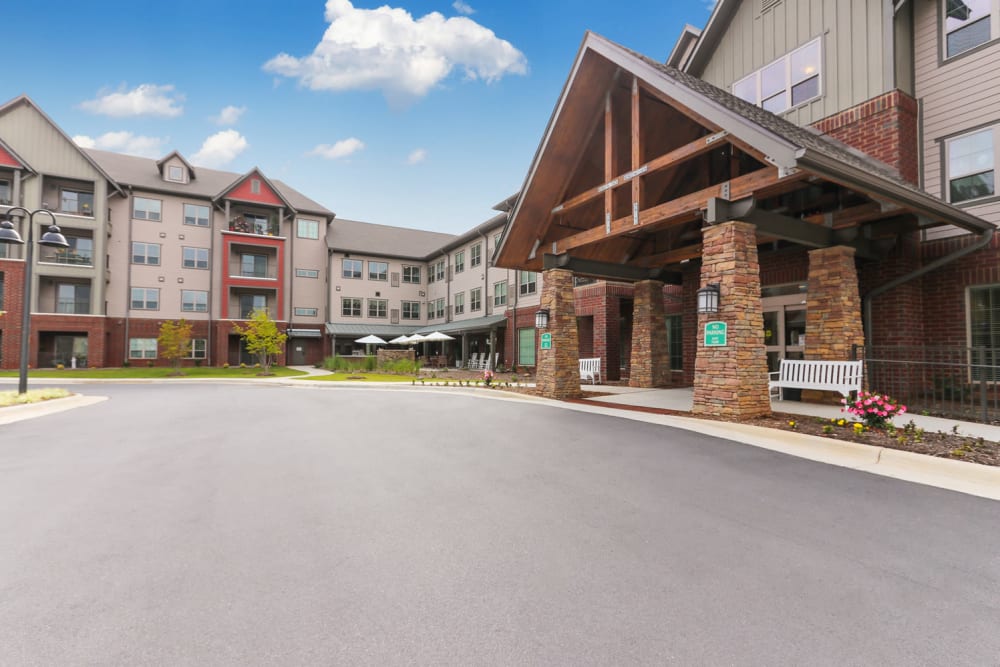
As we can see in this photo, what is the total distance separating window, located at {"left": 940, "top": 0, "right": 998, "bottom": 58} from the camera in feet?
32.2

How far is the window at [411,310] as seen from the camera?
132ft

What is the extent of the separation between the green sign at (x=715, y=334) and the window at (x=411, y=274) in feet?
111

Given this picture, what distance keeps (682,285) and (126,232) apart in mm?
36439

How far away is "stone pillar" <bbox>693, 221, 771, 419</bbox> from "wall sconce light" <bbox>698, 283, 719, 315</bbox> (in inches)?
3.4

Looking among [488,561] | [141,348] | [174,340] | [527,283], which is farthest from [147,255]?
[488,561]

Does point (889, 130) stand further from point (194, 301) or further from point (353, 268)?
point (194, 301)

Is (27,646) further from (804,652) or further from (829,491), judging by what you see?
(829,491)

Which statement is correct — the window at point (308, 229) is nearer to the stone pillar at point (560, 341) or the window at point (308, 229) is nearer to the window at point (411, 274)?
the window at point (411, 274)

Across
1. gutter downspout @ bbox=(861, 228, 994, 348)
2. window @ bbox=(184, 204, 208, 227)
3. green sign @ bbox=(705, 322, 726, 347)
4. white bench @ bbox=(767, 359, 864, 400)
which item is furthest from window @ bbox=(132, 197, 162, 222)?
gutter downspout @ bbox=(861, 228, 994, 348)

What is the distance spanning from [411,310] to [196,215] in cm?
1717

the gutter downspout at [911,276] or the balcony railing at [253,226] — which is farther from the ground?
the balcony railing at [253,226]

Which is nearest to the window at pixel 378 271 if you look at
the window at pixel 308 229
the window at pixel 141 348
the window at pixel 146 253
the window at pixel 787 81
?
the window at pixel 308 229

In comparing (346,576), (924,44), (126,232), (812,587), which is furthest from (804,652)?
(126,232)

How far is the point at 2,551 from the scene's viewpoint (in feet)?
10.9
